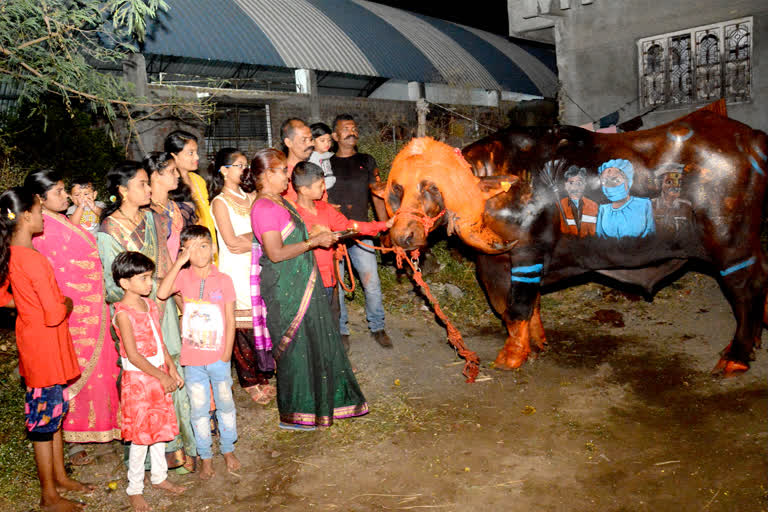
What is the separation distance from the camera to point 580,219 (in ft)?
14.6

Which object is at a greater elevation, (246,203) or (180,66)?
(180,66)

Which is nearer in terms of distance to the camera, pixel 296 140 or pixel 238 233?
pixel 238 233

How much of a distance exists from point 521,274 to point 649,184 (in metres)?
1.16

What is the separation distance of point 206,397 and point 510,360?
8.13 feet

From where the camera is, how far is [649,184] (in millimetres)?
4309

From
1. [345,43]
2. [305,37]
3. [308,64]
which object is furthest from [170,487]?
[345,43]

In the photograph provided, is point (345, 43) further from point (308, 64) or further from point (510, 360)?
point (510, 360)

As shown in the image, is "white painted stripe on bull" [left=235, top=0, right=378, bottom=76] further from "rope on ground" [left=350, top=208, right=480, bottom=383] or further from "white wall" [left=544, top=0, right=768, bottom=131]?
"rope on ground" [left=350, top=208, right=480, bottom=383]

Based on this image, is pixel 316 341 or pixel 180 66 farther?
pixel 180 66

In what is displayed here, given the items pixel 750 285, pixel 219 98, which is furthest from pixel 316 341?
pixel 219 98

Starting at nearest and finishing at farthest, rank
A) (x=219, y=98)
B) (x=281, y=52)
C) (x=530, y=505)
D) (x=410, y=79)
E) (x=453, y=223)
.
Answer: (x=530, y=505) < (x=453, y=223) < (x=219, y=98) < (x=281, y=52) < (x=410, y=79)

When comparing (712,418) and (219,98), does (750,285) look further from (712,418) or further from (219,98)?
(219,98)

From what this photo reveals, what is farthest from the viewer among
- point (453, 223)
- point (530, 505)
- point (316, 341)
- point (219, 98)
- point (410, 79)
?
point (410, 79)

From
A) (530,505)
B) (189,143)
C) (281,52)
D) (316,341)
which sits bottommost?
(530,505)
